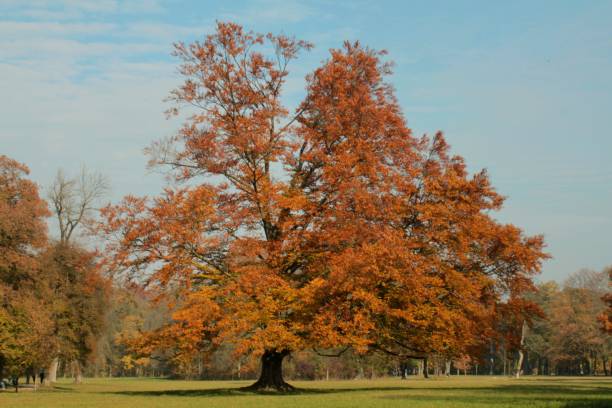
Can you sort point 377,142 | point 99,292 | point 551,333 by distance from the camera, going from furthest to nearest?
point 551,333
point 99,292
point 377,142

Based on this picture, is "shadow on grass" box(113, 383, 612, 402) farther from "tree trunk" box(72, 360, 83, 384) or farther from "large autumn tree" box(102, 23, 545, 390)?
"tree trunk" box(72, 360, 83, 384)

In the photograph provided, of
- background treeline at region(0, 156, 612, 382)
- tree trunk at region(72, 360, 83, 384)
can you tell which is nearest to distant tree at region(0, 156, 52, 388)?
Result: background treeline at region(0, 156, 612, 382)

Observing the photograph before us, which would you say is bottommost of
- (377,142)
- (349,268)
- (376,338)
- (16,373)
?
(16,373)

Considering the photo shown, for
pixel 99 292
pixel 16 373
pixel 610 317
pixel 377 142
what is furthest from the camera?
pixel 610 317

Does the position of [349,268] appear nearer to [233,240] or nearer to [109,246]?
[233,240]

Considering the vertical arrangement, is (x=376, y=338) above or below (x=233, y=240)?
below

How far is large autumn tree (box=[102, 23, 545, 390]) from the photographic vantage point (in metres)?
31.8

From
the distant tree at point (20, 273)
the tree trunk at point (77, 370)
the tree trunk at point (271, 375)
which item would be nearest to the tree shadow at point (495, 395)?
the tree trunk at point (271, 375)

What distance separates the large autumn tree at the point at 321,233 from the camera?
1250 inches

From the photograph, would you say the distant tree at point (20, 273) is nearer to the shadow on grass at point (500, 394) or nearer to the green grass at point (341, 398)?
the green grass at point (341, 398)

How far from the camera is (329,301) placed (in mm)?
32375

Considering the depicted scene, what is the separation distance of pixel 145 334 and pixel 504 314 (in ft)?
64.7

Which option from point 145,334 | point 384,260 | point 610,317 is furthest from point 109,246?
point 610,317

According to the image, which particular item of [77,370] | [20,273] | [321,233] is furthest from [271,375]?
[77,370]
